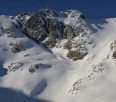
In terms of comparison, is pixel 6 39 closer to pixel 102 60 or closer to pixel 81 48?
pixel 81 48

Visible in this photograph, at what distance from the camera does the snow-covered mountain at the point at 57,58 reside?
87312mm

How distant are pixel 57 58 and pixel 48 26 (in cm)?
1788

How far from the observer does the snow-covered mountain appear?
87312 mm

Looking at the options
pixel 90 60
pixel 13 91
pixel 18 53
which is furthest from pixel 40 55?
pixel 13 91

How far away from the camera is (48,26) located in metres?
122

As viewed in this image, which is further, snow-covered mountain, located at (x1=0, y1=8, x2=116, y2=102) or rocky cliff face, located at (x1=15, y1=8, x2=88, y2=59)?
rocky cliff face, located at (x1=15, y1=8, x2=88, y2=59)

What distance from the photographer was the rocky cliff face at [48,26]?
11819 cm

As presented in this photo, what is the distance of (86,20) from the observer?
5020 inches

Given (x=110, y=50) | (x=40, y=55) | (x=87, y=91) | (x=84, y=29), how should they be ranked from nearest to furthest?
(x=87, y=91) → (x=110, y=50) → (x=40, y=55) → (x=84, y=29)

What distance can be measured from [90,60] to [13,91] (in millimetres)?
22754

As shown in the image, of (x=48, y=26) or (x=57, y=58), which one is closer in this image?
(x=57, y=58)

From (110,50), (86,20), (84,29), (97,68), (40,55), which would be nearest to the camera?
(97,68)

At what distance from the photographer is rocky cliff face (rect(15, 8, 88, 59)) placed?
388 feet

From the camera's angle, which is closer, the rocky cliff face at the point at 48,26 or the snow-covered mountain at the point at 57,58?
the snow-covered mountain at the point at 57,58
